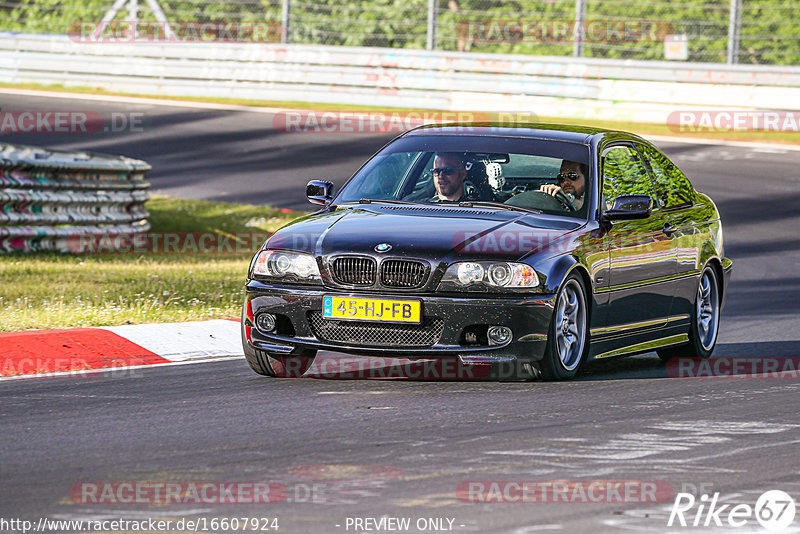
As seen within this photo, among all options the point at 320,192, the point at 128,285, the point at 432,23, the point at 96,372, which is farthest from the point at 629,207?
the point at 432,23

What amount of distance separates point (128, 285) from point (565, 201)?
198 inches

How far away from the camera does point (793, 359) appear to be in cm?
998

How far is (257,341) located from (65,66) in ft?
88.4

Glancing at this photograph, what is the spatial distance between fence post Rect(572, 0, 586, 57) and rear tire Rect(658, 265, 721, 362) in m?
18.6

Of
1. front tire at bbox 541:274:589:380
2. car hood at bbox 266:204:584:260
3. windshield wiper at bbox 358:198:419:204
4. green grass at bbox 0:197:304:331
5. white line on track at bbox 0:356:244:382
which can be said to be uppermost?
windshield wiper at bbox 358:198:419:204

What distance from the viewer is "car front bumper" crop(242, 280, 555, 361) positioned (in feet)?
26.0

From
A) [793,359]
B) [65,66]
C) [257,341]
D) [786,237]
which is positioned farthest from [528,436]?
[65,66]

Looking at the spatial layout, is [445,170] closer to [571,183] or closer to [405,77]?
[571,183]

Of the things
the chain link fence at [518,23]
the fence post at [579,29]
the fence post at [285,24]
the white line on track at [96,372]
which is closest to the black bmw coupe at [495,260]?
the white line on track at [96,372]

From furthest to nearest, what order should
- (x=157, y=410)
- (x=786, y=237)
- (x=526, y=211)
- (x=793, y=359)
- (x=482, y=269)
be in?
(x=786, y=237)
(x=793, y=359)
(x=526, y=211)
(x=482, y=269)
(x=157, y=410)

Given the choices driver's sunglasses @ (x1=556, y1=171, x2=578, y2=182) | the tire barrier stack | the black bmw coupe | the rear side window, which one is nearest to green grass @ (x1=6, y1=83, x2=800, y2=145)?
the tire barrier stack

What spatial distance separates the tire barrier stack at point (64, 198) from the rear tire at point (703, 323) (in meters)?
7.76

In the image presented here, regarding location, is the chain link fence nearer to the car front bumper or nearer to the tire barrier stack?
the tire barrier stack

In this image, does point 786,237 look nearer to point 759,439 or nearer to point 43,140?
point 759,439
